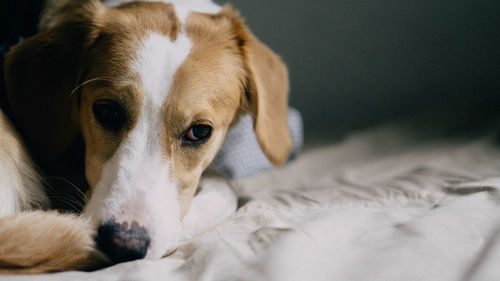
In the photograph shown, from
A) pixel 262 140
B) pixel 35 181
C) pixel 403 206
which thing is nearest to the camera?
pixel 35 181

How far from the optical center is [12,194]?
906 millimetres

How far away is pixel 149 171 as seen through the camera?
94 cm

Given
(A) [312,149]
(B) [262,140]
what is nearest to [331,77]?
(A) [312,149]

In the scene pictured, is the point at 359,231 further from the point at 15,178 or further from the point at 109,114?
the point at 15,178

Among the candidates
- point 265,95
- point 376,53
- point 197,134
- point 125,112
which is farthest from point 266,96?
point 376,53

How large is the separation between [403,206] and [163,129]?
69cm

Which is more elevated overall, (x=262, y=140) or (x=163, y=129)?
(x=163, y=129)

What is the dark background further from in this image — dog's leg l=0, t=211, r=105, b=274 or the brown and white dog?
dog's leg l=0, t=211, r=105, b=274

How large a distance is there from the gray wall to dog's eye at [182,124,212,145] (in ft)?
4.10

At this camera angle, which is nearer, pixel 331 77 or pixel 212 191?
pixel 212 191

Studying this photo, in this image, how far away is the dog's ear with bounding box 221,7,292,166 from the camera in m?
1.26

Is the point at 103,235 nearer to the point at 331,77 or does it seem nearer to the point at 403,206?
the point at 403,206

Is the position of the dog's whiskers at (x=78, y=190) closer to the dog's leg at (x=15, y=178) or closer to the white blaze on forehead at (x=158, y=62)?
the dog's leg at (x=15, y=178)

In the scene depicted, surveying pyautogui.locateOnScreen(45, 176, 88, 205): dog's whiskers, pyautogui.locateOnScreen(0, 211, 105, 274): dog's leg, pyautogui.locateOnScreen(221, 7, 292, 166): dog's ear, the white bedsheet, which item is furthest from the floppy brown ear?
pyautogui.locateOnScreen(0, 211, 105, 274): dog's leg
